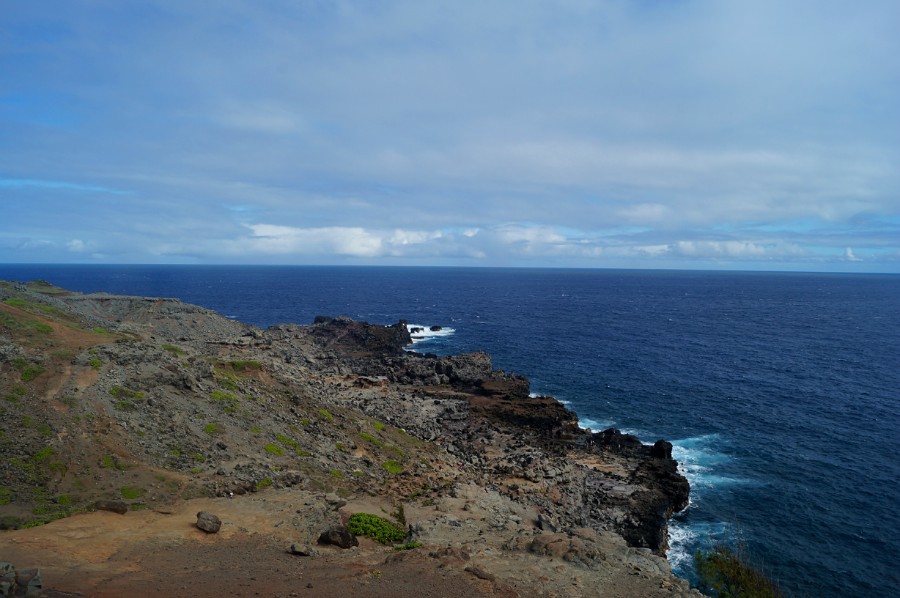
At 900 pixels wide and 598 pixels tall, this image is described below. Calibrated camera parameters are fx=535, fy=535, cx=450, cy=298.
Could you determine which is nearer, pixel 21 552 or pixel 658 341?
pixel 21 552

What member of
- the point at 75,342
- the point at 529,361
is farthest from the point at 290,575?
the point at 529,361

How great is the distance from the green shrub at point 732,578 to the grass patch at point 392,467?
24098 mm

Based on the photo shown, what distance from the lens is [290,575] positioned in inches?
930

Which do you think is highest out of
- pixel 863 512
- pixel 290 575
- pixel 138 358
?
pixel 138 358

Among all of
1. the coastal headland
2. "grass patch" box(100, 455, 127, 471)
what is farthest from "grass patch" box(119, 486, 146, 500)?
"grass patch" box(100, 455, 127, 471)

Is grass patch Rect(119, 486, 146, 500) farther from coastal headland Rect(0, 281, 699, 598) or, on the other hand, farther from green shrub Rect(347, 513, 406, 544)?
green shrub Rect(347, 513, 406, 544)

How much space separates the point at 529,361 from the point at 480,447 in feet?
160

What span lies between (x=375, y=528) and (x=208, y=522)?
9.01 meters

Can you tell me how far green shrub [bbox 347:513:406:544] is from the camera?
3045cm

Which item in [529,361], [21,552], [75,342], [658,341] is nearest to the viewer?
[21,552]

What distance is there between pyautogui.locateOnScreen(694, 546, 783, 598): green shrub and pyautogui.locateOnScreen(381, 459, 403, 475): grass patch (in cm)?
2410

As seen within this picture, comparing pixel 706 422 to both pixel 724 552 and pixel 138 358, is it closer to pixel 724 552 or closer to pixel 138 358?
pixel 724 552

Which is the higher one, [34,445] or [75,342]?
[75,342]

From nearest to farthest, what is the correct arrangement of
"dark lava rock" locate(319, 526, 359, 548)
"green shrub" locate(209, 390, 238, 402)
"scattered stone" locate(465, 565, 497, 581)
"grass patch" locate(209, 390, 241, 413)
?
1. "scattered stone" locate(465, 565, 497, 581)
2. "dark lava rock" locate(319, 526, 359, 548)
3. "grass patch" locate(209, 390, 241, 413)
4. "green shrub" locate(209, 390, 238, 402)
